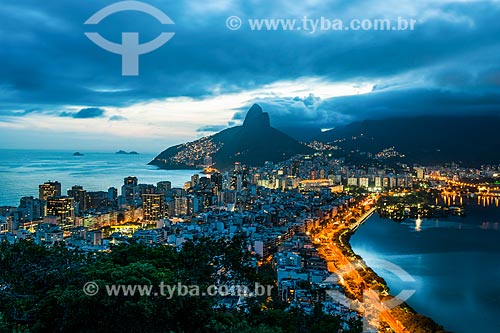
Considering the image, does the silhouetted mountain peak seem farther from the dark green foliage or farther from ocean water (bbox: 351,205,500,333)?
the dark green foliage

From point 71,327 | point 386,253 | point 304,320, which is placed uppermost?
point 71,327

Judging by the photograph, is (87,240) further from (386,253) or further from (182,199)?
(386,253)

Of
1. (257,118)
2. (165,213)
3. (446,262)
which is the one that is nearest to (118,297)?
(446,262)

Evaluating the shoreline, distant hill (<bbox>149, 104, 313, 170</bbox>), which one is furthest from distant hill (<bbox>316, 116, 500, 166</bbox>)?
the shoreline

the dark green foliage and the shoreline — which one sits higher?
the dark green foliage

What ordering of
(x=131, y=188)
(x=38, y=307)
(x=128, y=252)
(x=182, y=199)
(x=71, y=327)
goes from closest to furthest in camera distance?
(x=71, y=327) → (x=38, y=307) → (x=128, y=252) → (x=182, y=199) → (x=131, y=188)

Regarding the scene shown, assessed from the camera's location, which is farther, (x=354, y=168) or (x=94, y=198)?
(x=354, y=168)

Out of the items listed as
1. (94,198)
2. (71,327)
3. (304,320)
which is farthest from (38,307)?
(94,198)
